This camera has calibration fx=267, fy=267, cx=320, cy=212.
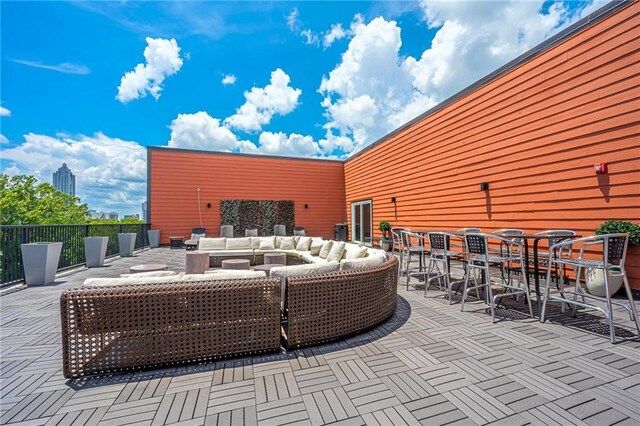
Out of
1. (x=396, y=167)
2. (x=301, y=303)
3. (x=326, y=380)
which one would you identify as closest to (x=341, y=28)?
(x=396, y=167)

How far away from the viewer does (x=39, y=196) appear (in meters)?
23.9

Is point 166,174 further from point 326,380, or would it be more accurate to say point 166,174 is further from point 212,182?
point 326,380

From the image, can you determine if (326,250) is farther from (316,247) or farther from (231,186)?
(231,186)

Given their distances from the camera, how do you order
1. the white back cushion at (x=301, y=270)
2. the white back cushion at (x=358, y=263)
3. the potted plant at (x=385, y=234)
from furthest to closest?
the potted plant at (x=385, y=234) → the white back cushion at (x=358, y=263) → the white back cushion at (x=301, y=270)

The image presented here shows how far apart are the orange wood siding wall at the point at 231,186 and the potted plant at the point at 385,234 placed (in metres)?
3.89

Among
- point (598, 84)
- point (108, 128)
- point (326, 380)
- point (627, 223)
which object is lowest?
point (326, 380)

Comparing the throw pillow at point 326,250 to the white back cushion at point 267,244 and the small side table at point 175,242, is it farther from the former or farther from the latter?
the small side table at point 175,242

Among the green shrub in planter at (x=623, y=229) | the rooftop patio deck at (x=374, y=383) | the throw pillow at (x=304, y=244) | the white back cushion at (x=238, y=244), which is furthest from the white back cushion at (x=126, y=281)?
the green shrub in planter at (x=623, y=229)

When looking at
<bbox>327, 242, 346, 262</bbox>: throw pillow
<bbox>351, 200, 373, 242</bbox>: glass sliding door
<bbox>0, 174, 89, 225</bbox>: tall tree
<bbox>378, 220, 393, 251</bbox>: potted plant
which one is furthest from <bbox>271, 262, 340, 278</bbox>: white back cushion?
<bbox>0, 174, 89, 225</bbox>: tall tree

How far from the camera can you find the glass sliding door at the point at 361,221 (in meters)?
10.9

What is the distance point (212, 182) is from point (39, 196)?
24.1 meters

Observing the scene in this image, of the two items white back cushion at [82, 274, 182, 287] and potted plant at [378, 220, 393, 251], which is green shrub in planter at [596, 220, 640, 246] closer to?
white back cushion at [82, 274, 182, 287]

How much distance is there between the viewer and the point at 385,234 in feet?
30.5

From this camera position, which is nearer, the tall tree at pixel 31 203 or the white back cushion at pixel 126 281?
the white back cushion at pixel 126 281
